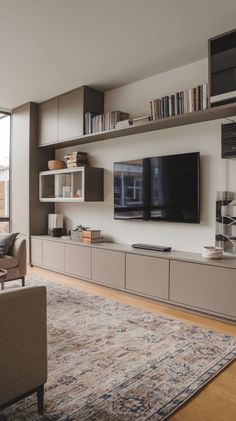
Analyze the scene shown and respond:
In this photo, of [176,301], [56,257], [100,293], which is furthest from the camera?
[56,257]

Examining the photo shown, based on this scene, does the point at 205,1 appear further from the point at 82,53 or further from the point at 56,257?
the point at 56,257

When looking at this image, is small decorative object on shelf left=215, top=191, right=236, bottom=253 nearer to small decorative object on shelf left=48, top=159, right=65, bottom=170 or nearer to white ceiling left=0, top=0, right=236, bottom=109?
white ceiling left=0, top=0, right=236, bottom=109

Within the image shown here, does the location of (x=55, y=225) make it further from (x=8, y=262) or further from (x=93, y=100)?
(x=93, y=100)

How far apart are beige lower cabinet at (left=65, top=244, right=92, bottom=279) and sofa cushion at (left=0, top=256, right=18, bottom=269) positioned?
0.81m

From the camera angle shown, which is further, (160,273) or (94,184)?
(94,184)

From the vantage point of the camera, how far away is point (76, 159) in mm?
4656

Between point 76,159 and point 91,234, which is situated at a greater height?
point 76,159

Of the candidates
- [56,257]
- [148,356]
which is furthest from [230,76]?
[56,257]

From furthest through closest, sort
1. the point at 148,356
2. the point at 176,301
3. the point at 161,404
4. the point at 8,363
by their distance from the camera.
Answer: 1. the point at 176,301
2. the point at 148,356
3. the point at 161,404
4. the point at 8,363

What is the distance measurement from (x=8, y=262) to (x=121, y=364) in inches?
84.9

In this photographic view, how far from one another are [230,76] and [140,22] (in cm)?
93

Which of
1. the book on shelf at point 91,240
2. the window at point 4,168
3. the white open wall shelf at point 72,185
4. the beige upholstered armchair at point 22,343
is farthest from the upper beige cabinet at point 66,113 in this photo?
the beige upholstered armchair at point 22,343

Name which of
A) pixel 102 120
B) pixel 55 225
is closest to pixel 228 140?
pixel 102 120

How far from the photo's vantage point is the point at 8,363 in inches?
58.6
